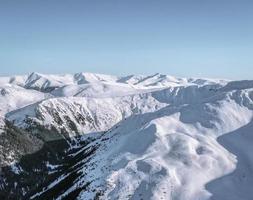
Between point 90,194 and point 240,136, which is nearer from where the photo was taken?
point 90,194

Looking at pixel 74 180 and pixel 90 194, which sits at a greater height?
pixel 90 194

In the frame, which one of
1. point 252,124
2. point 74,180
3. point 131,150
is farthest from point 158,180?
point 252,124

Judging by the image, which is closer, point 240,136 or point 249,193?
point 249,193

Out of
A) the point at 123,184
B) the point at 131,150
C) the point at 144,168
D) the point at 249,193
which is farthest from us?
the point at 131,150

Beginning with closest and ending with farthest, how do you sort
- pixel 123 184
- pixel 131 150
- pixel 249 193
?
1. pixel 249 193
2. pixel 123 184
3. pixel 131 150

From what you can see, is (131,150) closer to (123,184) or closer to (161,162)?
(161,162)

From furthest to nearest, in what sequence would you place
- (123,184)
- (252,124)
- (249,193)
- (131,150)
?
(252,124) → (131,150) → (123,184) → (249,193)

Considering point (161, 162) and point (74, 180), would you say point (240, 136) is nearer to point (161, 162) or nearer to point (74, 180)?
point (161, 162)

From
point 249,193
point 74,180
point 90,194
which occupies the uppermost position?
point 249,193

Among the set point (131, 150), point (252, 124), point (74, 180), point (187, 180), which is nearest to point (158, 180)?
point (187, 180)
